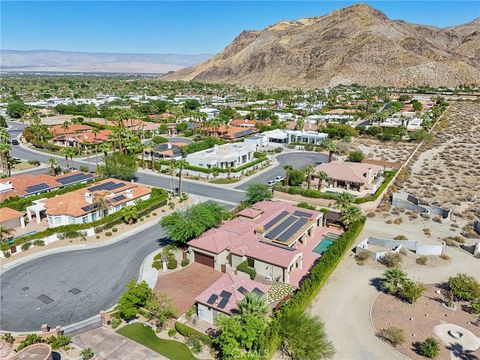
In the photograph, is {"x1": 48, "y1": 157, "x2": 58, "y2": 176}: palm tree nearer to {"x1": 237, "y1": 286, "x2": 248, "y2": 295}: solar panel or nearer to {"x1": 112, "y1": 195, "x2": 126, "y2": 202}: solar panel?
A: {"x1": 112, "y1": 195, "x2": 126, "y2": 202}: solar panel

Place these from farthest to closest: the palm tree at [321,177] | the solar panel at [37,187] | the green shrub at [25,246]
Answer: the palm tree at [321,177] → the solar panel at [37,187] → the green shrub at [25,246]

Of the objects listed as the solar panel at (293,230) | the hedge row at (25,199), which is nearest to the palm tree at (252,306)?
the solar panel at (293,230)

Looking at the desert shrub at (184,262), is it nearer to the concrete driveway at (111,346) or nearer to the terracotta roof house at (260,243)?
the terracotta roof house at (260,243)

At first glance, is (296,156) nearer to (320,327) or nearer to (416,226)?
(416,226)

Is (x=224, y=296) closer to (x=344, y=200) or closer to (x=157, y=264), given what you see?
(x=157, y=264)

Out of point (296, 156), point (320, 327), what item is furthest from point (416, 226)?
point (296, 156)

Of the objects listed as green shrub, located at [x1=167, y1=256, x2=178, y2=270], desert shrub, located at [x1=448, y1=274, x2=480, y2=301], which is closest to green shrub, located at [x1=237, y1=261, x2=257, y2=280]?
green shrub, located at [x1=167, y1=256, x2=178, y2=270]

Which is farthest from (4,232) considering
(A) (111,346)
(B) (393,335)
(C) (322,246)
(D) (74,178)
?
(B) (393,335)
